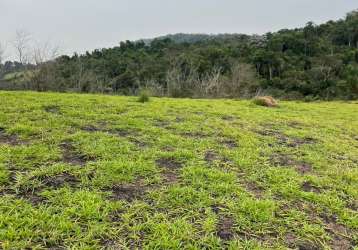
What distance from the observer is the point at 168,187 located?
291 cm

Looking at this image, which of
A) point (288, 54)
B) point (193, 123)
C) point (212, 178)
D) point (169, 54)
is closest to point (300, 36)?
point (288, 54)

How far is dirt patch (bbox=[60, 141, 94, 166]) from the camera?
3.38 meters

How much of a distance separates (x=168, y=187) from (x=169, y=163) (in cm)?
67

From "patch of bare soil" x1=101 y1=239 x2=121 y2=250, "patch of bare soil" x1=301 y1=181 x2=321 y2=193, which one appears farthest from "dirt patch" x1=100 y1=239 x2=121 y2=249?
"patch of bare soil" x1=301 y1=181 x2=321 y2=193

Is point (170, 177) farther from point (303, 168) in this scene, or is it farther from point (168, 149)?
point (303, 168)

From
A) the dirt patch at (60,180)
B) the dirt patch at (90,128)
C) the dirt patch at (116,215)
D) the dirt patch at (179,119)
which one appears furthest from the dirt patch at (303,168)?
the dirt patch at (90,128)

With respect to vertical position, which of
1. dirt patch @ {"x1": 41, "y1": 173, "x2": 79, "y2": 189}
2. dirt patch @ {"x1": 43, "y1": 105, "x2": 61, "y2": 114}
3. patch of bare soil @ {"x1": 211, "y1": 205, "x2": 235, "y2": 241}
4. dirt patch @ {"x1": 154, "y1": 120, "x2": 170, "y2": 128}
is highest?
dirt patch @ {"x1": 43, "y1": 105, "x2": 61, "y2": 114}

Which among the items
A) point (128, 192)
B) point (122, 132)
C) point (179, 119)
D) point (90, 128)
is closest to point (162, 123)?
point (179, 119)

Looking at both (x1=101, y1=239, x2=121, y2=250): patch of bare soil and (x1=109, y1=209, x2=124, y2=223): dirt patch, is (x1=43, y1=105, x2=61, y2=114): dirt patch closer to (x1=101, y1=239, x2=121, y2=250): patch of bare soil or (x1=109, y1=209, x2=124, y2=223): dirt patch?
(x1=109, y1=209, x2=124, y2=223): dirt patch

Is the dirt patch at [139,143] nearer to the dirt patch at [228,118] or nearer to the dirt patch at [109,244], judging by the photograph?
the dirt patch at [109,244]

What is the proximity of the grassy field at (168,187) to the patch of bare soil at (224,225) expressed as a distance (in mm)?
11

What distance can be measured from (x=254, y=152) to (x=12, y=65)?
923 inches

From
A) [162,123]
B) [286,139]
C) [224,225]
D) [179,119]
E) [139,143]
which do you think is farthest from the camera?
[179,119]

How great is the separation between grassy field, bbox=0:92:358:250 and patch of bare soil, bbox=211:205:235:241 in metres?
0.01
